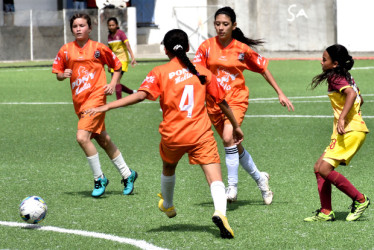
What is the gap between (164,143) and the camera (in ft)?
21.5

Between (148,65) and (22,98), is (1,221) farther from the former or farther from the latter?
(148,65)

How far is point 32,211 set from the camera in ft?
22.8

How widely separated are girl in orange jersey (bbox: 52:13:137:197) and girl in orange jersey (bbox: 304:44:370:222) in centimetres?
239

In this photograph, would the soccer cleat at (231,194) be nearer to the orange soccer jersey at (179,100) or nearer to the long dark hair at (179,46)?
the orange soccer jersey at (179,100)

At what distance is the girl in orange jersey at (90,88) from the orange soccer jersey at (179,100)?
6.69 ft

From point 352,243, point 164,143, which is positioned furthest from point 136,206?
point 352,243

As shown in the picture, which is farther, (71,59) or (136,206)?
(71,59)

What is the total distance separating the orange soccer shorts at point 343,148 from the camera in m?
6.89

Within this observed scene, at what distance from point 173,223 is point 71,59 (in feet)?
8.49

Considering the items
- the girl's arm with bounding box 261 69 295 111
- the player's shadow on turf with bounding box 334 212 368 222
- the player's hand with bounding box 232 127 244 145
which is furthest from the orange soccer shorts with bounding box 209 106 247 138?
the player's shadow on turf with bounding box 334 212 368 222

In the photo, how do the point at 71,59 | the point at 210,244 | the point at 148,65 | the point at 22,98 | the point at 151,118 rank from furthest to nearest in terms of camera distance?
the point at 148,65, the point at 22,98, the point at 151,118, the point at 71,59, the point at 210,244

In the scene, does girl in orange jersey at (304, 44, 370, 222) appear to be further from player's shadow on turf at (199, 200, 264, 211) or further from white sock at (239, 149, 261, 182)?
white sock at (239, 149, 261, 182)

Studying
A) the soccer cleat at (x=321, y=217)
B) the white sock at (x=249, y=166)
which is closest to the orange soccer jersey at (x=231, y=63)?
the white sock at (x=249, y=166)

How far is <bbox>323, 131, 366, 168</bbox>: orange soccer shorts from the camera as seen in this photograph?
689cm
